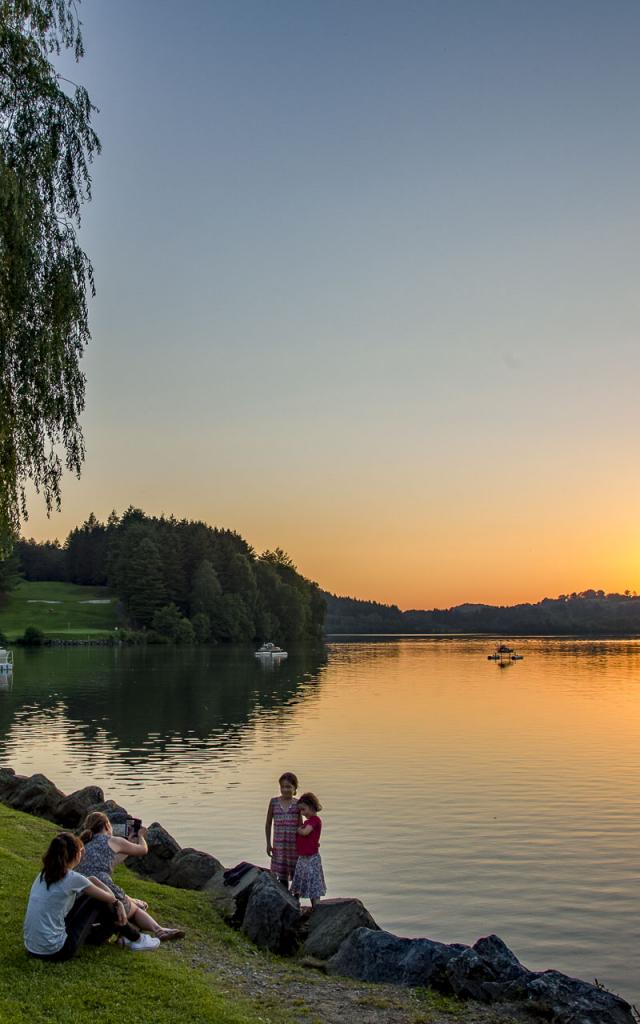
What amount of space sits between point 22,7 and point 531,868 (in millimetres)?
21950

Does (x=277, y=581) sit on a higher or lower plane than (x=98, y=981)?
higher

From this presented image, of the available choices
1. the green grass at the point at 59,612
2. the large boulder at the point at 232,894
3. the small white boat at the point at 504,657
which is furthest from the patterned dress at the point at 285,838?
the green grass at the point at 59,612

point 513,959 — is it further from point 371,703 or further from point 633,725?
point 371,703

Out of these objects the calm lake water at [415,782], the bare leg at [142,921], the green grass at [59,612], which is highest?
the green grass at [59,612]

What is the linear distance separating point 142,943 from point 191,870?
19.1 ft

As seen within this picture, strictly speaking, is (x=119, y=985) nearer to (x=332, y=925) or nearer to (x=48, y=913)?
(x=48, y=913)

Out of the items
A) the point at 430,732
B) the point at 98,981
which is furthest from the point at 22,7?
the point at 430,732

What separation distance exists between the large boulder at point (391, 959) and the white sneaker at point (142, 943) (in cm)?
263

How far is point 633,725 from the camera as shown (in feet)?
173

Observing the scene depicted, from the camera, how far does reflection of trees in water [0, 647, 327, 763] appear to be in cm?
4538

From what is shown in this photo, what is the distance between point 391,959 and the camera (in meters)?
12.8

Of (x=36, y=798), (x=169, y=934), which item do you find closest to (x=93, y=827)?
(x=169, y=934)

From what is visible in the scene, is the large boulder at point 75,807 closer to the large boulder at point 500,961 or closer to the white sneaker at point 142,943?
the white sneaker at point 142,943

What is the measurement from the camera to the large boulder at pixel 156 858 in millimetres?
18469
